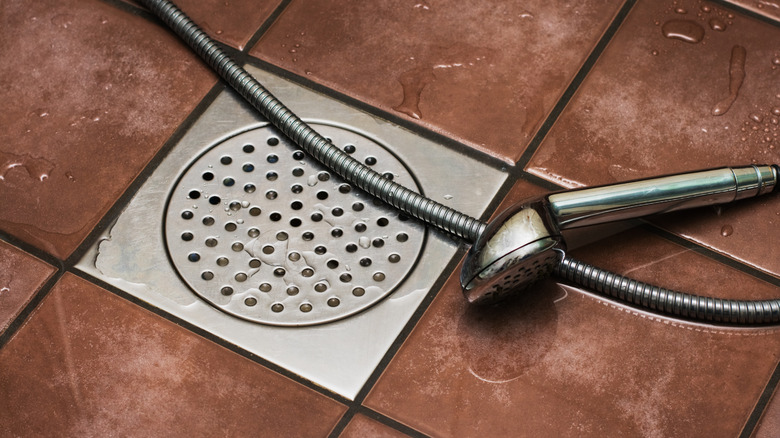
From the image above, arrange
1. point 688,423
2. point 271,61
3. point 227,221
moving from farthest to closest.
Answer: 1. point 271,61
2. point 227,221
3. point 688,423

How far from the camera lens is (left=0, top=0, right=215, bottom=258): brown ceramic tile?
765 mm

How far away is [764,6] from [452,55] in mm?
351

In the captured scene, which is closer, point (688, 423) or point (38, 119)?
point (688, 423)

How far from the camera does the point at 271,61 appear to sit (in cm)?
86

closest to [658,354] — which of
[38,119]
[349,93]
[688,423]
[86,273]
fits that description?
[688,423]

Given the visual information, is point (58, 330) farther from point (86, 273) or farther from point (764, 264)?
point (764, 264)

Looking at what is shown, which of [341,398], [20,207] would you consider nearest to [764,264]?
[341,398]

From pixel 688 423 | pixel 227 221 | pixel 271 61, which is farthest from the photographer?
pixel 271 61

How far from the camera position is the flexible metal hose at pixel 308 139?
725 mm

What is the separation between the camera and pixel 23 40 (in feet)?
2.88

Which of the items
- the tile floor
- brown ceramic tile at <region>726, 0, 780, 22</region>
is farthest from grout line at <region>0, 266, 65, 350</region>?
brown ceramic tile at <region>726, 0, 780, 22</region>

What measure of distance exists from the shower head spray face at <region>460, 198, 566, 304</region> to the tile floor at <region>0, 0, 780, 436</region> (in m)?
0.04

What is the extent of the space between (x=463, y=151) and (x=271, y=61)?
226 millimetres

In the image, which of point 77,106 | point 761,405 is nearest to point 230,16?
point 77,106
